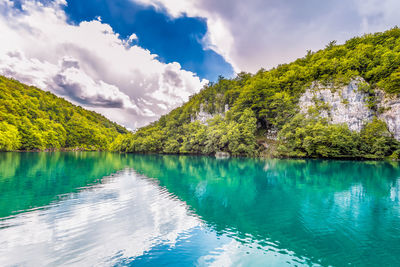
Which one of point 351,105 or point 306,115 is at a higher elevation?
point 351,105

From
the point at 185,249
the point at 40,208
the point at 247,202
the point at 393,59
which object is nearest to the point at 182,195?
the point at 247,202

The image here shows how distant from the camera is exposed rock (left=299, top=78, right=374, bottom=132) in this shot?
4125cm

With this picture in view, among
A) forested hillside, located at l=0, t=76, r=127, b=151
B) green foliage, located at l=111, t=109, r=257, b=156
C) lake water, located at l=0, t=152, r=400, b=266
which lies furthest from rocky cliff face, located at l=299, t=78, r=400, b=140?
forested hillside, located at l=0, t=76, r=127, b=151

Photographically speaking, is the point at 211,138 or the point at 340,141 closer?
the point at 340,141

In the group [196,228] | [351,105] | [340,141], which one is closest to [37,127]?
[196,228]

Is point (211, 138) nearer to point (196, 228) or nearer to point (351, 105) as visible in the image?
point (351, 105)

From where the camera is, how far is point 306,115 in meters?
46.2

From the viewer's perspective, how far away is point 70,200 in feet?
33.4

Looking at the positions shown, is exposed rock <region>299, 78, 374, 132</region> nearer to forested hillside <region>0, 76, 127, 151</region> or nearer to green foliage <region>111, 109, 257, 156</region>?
green foliage <region>111, 109, 257, 156</region>

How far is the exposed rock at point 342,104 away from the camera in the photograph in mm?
41250

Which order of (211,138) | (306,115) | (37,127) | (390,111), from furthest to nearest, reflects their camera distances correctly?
(37,127) < (211,138) < (306,115) < (390,111)

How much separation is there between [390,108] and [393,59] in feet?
38.3

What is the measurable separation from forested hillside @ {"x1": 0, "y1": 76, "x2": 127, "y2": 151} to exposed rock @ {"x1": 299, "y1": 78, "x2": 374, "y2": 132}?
9143 centimetres

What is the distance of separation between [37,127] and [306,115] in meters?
109
